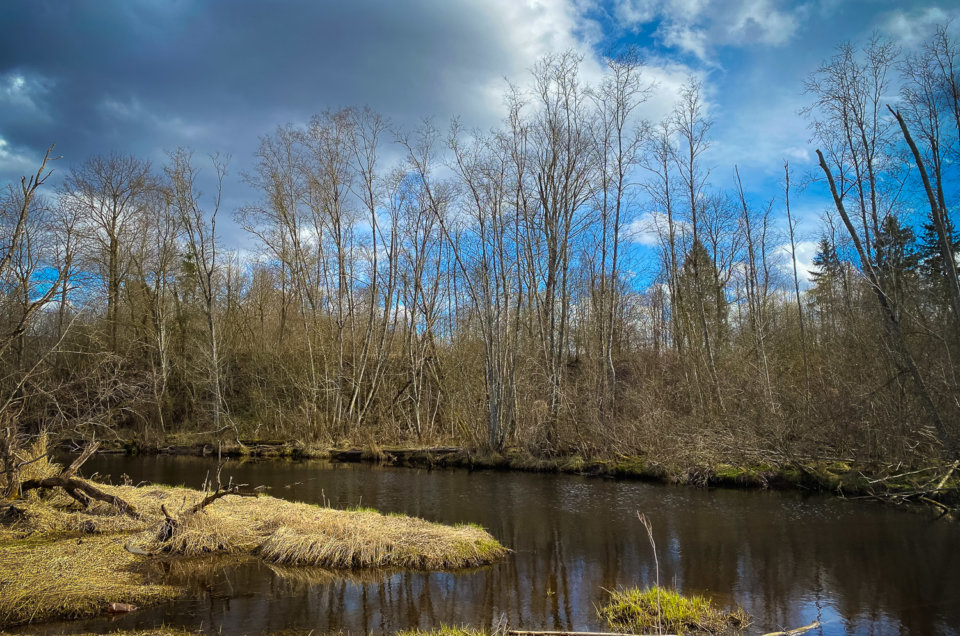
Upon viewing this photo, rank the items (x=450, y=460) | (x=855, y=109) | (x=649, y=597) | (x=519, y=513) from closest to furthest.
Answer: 1. (x=649, y=597)
2. (x=519, y=513)
3. (x=855, y=109)
4. (x=450, y=460)

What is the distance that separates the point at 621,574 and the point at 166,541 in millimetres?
7147

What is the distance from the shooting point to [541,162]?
2414 cm

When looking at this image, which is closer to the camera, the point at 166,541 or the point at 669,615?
the point at 669,615

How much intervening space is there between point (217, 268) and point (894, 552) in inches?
1193

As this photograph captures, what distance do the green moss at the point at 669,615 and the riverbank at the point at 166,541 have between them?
9.37 feet

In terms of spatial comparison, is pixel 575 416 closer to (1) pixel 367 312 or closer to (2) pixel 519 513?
(2) pixel 519 513

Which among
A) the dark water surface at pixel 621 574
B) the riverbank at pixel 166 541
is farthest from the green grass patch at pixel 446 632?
the riverbank at pixel 166 541

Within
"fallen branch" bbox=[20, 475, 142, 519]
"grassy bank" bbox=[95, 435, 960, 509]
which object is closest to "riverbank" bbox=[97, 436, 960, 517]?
"grassy bank" bbox=[95, 435, 960, 509]

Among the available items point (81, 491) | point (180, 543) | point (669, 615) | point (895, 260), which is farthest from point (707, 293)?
point (81, 491)

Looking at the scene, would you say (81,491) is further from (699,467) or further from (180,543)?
(699,467)

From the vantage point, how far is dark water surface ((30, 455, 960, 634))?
23.1 ft

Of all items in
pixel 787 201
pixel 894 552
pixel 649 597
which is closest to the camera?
pixel 649 597

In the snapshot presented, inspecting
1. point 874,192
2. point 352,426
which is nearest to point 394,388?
point 352,426

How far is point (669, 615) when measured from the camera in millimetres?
6711
